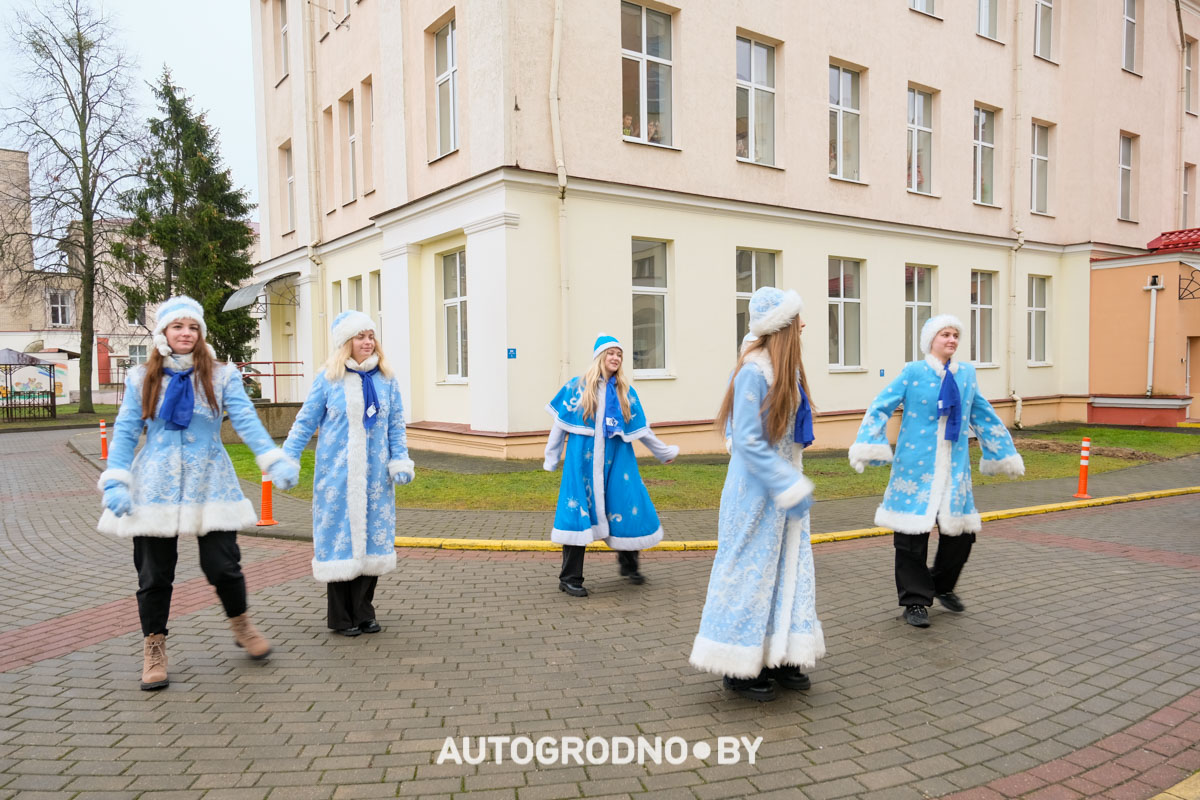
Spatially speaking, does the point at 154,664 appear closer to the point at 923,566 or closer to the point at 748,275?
the point at 923,566

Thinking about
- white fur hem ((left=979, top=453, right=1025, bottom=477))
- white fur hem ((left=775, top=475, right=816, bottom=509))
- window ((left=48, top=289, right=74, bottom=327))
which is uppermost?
window ((left=48, top=289, right=74, bottom=327))

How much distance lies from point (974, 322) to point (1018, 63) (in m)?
7.11

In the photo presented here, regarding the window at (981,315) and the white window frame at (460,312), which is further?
the window at (981,315)

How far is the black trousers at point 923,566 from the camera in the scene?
202 inches

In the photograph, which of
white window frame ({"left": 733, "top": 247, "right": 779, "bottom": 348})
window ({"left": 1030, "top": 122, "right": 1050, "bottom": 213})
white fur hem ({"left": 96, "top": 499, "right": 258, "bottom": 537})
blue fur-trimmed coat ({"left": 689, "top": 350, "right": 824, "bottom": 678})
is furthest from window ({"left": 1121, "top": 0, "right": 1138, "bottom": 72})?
white fur hem ({"left": 96, "top": 499, "right": 258, "bottom": 537})

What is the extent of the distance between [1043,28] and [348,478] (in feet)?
82.0

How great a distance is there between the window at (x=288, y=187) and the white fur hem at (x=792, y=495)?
23.8 m

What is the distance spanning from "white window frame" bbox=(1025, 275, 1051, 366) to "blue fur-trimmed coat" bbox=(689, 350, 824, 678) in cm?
2184

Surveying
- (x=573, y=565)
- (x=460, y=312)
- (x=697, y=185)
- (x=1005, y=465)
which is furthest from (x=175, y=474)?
(x=697, y=185)

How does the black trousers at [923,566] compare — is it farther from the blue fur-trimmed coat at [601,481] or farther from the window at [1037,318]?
the window at [1037,318]

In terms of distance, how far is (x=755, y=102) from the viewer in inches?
643

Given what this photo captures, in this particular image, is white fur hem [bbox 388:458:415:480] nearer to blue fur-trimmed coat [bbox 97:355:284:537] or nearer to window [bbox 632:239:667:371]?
blue fur-trimmed coat [bbox 97:355:284:537]

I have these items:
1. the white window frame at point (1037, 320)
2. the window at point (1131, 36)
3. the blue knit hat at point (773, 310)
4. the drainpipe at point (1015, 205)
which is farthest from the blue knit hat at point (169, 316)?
the window at point (1131, 36)

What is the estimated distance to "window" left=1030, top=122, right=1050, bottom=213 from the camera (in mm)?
22031
